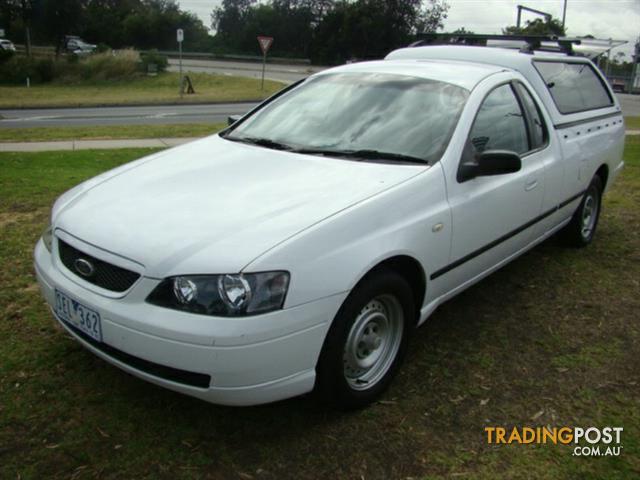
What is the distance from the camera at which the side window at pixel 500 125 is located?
139 inches

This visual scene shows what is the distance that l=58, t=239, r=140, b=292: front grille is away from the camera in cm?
248

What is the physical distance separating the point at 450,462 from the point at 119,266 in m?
1.64

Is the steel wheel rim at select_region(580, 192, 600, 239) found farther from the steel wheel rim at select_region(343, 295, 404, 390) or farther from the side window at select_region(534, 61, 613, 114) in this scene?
the steel wheel rim at select_region(343, 295, 404, 390)

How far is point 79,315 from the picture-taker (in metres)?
2.64

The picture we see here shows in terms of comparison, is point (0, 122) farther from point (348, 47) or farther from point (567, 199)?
point (348, 47)

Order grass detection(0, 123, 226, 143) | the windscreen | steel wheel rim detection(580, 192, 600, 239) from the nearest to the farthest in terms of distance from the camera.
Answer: the windscreen, steel wheel rim detection(580, 192, 600, 239), grass detection(0, 123, 226, 143)

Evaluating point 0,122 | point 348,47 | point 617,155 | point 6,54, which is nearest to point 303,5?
point 348,47

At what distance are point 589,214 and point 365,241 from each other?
11.7 feet

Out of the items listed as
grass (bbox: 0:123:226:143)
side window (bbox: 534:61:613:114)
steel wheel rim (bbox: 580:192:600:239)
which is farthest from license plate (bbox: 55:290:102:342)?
grass (bbox: 0:123:226:143)

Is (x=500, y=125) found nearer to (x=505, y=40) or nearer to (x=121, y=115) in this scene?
(x=505, y=40)

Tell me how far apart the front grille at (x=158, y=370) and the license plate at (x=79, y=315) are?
6 cm

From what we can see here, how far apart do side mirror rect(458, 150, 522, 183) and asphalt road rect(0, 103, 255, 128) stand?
14389mm

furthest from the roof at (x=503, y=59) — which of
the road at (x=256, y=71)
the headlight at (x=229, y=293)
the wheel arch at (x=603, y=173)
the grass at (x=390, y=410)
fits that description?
the road at (x=256, y=71)

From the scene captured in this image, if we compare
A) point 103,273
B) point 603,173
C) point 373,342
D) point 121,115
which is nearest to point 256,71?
point 121,115
